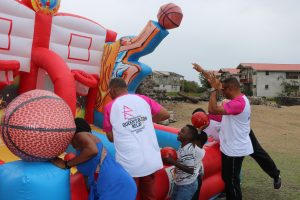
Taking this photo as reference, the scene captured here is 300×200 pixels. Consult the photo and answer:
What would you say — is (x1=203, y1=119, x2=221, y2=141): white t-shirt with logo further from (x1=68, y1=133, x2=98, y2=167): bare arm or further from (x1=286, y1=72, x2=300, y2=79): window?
(x1=286, y1=72, x2=300, y2=79): window

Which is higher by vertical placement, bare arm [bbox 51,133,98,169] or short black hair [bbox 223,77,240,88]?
short black hair [bbox 223,77,240,88]

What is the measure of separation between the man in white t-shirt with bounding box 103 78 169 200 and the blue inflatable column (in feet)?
1.40

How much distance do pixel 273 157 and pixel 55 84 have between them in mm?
4380

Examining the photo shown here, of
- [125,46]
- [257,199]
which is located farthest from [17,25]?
[257,199]

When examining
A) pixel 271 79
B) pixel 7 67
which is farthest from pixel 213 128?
pixel 271 79

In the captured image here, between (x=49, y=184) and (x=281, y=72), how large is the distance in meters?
34.2

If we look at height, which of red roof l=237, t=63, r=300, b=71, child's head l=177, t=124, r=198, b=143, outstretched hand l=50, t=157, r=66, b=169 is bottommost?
outstretched hand l=50, t=157, r=66, b=169

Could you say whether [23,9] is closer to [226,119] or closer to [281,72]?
[226,119]

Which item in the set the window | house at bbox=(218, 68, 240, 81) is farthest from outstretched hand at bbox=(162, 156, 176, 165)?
the window

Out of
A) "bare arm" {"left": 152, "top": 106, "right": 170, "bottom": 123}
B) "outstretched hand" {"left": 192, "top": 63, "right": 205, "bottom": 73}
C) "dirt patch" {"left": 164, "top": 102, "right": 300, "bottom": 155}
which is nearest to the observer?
"bare arm" {"left": 152, "top": 106, "right": 170, "bottom": 123}

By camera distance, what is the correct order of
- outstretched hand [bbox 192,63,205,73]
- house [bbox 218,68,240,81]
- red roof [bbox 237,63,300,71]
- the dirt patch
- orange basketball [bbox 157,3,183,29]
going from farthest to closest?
red roof [bbox 237,63,300,71]
the dirt patch
house [bbox 218,68,240,81]
orange basketball [bbox 157,3,183,29]
outstretched hand [bbox 192,63,205,73]

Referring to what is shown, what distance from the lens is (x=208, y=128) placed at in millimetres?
4242

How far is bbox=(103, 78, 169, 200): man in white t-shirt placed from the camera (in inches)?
97.7

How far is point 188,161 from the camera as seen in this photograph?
298 cm
